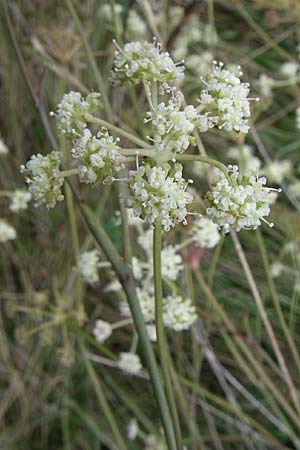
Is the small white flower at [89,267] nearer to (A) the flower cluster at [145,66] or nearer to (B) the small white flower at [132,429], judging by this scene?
(A) the flower cluster at [145,66]

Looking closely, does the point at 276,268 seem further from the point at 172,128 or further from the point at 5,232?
the point at 172,128

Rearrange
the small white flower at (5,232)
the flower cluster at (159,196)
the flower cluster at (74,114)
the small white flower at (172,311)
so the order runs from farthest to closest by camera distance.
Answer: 1. the small white flower at (5,232)
2. the small white flower at (172,311)
3. the flower cluster at (74,114)
4. the flower cluster at (159,196)

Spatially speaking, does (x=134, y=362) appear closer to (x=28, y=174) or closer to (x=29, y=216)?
(x=28, y=174)

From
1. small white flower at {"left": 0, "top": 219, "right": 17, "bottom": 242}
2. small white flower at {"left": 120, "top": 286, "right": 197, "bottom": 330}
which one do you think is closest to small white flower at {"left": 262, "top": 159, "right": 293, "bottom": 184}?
small white flower at {"left": 120, "top": 286, "right": 197, "bottom": 330}

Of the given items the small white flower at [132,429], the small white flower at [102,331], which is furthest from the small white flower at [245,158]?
the small white flower at [132,429]

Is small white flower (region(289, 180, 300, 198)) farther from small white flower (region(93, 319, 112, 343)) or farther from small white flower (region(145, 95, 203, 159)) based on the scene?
small white flower (region(145, 95, 203, 159))

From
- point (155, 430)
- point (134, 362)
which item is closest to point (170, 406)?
point (134, 362)
